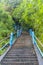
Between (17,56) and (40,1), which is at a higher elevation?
(40,1)

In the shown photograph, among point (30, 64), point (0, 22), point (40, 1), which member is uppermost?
point (40, 1)

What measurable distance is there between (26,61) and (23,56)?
1089mm

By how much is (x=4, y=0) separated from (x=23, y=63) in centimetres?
2901

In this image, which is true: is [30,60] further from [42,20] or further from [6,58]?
[42,20]

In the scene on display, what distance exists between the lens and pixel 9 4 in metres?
37.2

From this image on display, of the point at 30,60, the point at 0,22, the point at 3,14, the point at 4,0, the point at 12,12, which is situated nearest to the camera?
the point at 30,60

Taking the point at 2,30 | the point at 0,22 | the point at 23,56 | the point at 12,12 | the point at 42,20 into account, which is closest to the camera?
the point at 23,56

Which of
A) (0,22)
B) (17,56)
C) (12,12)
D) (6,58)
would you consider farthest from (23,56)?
(12,12)

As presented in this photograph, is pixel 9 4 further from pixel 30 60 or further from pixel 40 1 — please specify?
pixel 30 60

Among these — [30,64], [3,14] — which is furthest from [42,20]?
[3,14]

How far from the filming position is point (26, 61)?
10.5 meters

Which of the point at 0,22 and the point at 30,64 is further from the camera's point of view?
the point at 0,22

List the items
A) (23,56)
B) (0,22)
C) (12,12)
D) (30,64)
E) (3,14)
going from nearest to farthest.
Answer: (30,64) → (23,56) → (0,22) → (3,14) → (12,12)

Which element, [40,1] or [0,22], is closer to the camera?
[40,1]
